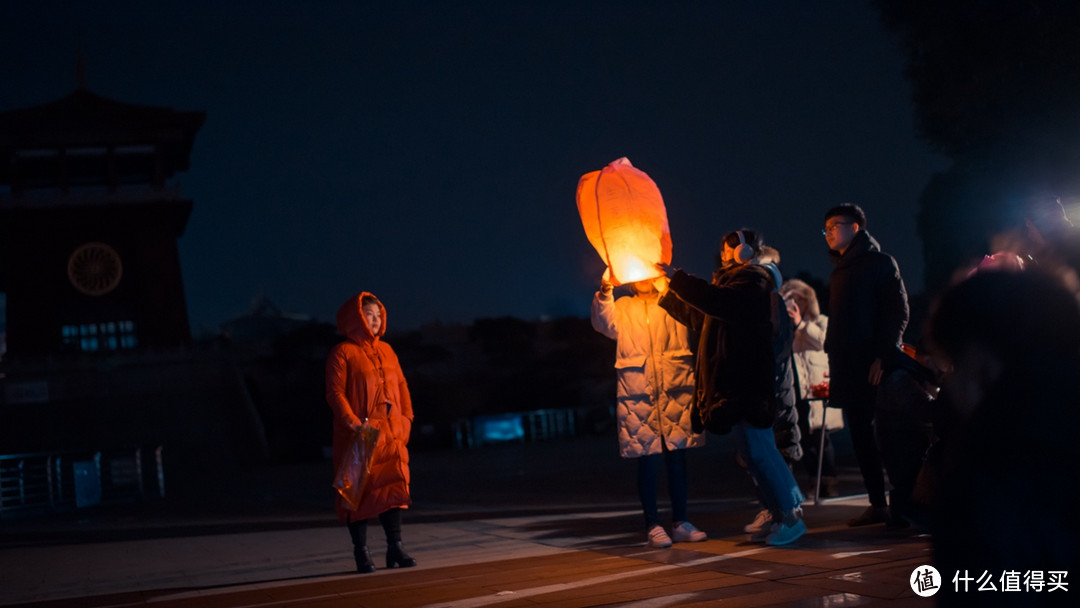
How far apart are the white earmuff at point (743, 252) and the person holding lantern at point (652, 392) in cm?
46

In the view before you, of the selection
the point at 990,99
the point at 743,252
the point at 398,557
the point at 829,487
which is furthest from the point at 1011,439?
the point at 990,99

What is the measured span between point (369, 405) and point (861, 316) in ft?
8.83

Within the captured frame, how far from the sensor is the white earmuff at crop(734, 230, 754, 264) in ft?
16.9

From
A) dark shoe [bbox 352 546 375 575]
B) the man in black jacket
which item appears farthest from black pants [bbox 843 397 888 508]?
dark shoe [bbox 352 546 375 575]

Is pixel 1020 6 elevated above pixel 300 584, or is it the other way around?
pixel 1020 6

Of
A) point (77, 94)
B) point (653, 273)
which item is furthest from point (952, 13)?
point (77, 94)

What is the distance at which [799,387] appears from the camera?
7.02 meters

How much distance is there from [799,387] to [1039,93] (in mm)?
16314

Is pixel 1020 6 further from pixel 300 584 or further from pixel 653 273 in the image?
pixel 300 584

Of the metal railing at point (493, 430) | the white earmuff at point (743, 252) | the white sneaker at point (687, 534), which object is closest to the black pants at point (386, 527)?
the white sneaker at point (687, 534)

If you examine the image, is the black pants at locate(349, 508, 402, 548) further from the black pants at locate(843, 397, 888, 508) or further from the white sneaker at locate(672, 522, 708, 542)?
the black pants at locate(843, 397, 888, 508)

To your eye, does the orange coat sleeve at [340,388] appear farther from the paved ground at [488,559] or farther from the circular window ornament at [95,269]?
the circular window ornament at [95,269]

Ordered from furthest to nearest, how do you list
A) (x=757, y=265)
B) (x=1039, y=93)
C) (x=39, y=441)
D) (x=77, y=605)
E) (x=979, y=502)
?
(x=39, y=441)
(x=1039, y=93)
(x=757, y=265)
(x=77, y=605)
(x=979, y=502)

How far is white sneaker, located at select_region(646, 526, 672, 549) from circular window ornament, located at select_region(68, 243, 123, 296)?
33.9m
